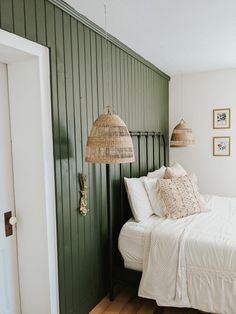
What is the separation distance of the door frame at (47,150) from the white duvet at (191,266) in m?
0.79

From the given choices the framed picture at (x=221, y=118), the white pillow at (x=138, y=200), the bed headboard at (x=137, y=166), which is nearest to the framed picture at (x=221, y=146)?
the framed picture at (x=221, y=118)

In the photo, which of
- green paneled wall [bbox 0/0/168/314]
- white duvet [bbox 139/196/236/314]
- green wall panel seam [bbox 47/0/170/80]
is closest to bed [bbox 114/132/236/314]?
white duvet [bbox 139/196/236/314]

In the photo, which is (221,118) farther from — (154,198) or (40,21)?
(40,21)

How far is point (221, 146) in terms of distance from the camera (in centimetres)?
408

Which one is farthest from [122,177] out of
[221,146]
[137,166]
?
[221,146]

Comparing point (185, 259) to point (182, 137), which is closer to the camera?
point (185, 259)

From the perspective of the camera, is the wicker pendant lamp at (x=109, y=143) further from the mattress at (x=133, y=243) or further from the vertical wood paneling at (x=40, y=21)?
the mattress at (x=133, y=243)

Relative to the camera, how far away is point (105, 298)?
2.51 m

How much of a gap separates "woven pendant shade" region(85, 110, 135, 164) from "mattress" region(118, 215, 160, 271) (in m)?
0.79

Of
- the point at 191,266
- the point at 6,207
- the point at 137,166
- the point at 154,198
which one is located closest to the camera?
the point at 6,207

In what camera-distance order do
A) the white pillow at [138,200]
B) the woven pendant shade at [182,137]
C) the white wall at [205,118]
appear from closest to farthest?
the white pillow at [138,200], the woven pendant shade at [182,137], the white wall at [205,118]

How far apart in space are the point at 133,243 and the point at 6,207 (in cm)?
114

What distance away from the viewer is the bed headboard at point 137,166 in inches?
106

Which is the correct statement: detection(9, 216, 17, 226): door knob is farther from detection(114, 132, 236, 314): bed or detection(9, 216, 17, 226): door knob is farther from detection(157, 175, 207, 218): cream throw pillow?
detection(157, 175, 207, 218): cream throw pillow
